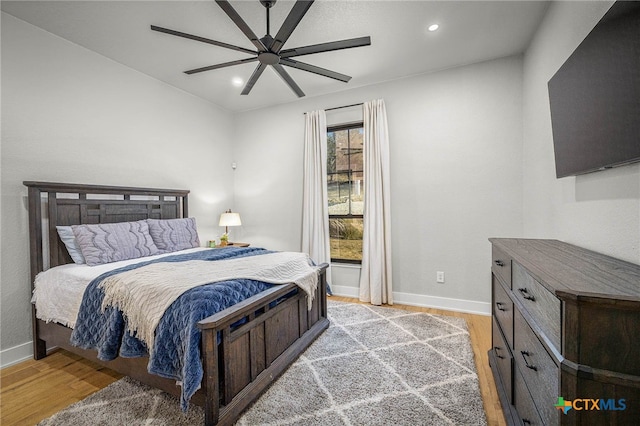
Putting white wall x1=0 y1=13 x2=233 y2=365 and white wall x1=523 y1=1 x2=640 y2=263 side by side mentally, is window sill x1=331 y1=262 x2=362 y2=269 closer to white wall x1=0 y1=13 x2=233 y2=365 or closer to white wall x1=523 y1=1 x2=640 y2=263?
white wall x1=523 y1=1 x2=640 y2=263

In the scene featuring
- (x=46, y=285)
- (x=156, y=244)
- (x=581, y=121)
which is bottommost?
(x=46, y=285)

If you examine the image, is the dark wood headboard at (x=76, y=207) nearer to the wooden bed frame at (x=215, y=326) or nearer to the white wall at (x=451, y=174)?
the wooden bed frame at (x=215, y=326)

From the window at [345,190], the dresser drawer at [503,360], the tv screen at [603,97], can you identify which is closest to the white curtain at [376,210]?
Answer: the window at [345,190]

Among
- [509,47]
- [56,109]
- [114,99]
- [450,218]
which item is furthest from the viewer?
[450,218]

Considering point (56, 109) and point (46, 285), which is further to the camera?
point (56, 109)

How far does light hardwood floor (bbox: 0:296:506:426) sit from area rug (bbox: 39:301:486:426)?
77mm

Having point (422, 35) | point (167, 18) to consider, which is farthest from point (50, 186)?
point (422, 35)

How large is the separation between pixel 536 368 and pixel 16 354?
11.9ft

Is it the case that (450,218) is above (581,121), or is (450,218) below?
below

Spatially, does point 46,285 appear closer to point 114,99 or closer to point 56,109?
point 56,109

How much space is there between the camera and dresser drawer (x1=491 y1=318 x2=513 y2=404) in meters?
1.49

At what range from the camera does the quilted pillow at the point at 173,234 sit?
306 cm

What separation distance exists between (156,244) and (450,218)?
3354mm

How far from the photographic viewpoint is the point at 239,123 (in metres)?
4.69
